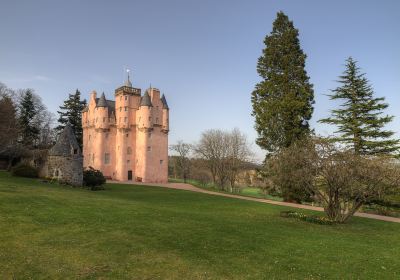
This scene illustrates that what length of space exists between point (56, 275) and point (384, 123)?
37.1 meters

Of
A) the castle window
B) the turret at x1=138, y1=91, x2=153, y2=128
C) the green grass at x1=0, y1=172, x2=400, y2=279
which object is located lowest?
the green grass at x1=0, y1=172, x2=400, y2=279

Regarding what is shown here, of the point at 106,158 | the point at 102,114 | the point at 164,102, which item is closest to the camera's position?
the point at 102,114

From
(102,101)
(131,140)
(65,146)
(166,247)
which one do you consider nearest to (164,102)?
(131,140)

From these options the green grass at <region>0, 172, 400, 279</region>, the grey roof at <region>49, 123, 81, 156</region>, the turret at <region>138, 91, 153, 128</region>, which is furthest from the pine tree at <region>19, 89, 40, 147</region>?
the green grass at <region>0, 172, 400, 279</region>

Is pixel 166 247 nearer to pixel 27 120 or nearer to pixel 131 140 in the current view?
pixel 131 140

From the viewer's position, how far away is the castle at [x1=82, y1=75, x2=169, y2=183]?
52.2 metres

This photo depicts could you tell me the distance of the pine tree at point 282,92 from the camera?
112 feet

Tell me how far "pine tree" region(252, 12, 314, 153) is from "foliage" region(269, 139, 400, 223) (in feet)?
42.1

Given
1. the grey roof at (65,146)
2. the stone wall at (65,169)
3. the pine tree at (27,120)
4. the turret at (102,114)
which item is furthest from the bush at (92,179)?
the pine tree at (27,120)

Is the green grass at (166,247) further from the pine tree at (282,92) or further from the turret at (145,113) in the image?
the turret at (145,113)

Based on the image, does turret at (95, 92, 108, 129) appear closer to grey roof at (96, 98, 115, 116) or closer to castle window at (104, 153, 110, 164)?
grey roof at (96, 98, 115, 116)

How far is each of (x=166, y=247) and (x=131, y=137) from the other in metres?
44.3

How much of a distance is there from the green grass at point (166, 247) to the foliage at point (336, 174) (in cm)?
295

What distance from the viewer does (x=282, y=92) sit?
35.5 m
